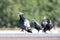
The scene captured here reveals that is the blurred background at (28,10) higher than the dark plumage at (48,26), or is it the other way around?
the blurred background at (28,10)

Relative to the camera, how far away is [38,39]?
376 inches

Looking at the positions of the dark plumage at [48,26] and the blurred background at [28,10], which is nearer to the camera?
the dark plumage at [48,26]

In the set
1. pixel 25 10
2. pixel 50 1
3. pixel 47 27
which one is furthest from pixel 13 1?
pixel 47 27

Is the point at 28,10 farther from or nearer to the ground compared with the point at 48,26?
farther from the ground

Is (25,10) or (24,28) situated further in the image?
(25,10)

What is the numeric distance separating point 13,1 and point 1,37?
30.0 ft

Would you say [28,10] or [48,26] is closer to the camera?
[48,26]

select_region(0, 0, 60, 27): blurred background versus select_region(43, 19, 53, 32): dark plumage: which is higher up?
select_region(0, 0, 60, 27): blurred background

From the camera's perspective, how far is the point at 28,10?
61.1ft

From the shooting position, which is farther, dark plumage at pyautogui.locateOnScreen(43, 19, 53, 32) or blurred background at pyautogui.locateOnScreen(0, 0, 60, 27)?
blurred background at pyautogui.locateOnScreen(0, 0, 60, 27)

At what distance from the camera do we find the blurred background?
59.5 ft

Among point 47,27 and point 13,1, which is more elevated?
point 13,1

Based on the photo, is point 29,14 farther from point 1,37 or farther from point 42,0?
point 1,37

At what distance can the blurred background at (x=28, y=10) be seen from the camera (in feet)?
59.5
